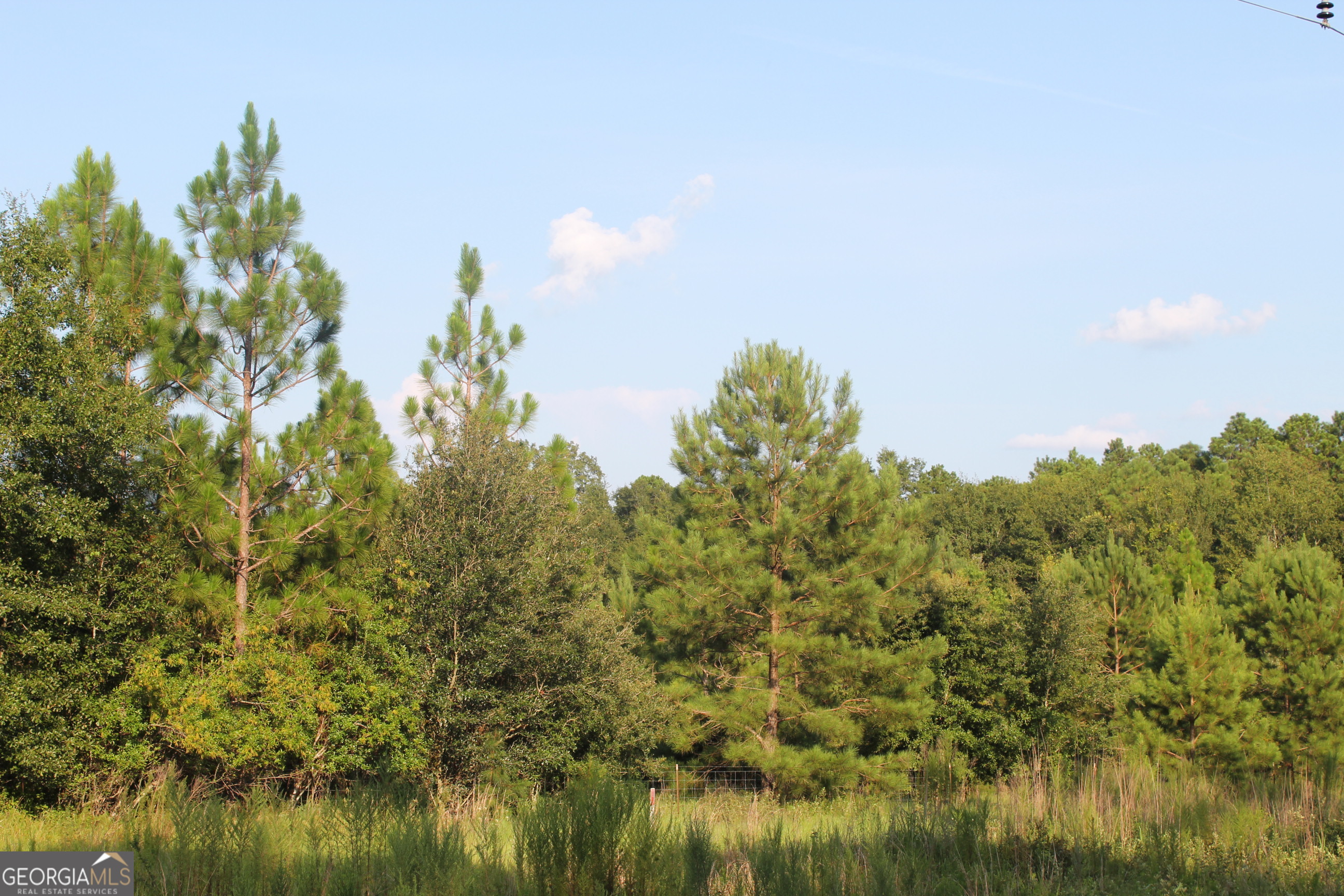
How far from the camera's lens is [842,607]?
872 inches

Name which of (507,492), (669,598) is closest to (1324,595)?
(669,598)

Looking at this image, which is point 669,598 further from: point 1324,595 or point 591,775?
point 1324,595

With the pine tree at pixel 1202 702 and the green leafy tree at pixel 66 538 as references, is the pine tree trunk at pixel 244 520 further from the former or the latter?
the pine tree at pixel 1202 702

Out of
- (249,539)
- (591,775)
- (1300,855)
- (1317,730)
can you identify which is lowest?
(1317,730)

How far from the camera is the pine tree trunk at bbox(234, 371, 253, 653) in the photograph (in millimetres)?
15656

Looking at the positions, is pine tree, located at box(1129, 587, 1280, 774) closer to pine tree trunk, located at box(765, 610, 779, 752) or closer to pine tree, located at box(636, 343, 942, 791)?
pine tree, located at box(636, 343, 942, 791)

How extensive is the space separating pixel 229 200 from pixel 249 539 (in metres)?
6.10

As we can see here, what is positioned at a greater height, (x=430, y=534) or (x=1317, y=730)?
(x=430, y=534)

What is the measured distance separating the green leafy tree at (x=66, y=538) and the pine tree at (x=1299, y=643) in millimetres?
28679

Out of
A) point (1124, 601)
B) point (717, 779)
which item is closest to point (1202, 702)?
point (1124, 601)

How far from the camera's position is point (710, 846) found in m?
6.08

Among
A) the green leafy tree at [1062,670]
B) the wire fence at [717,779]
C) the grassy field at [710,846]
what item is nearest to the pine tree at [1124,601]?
the green leafy tree at [1062,670]

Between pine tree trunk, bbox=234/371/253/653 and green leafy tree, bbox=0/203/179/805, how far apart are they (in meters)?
1.15

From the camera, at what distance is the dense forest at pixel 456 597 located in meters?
14.1
